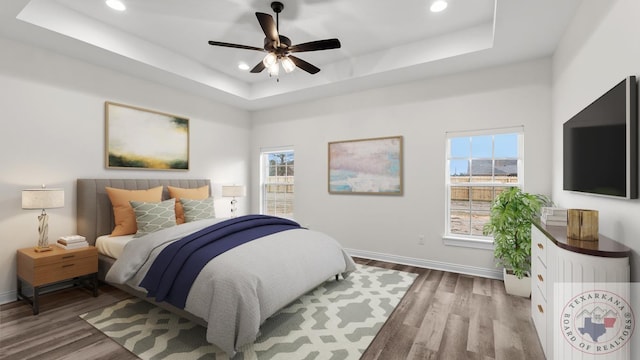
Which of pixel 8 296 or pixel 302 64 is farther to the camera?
pixel 302 64

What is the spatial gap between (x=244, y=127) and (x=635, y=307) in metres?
5.57

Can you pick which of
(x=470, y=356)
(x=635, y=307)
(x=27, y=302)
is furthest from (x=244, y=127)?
(x=635, y=307)

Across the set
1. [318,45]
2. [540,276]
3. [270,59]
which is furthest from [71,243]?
[540,276]

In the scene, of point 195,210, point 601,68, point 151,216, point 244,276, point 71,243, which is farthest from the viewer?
point 195,210

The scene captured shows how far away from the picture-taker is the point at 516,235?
2996mm

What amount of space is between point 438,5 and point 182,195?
397 cm

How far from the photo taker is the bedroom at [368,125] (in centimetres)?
222

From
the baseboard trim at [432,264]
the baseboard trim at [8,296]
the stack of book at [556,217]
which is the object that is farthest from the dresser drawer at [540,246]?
the baseboard trim at [8,296]

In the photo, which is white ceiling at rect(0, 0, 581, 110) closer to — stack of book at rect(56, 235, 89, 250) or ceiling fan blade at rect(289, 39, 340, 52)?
ceiling fan blade at rect(289, 39, 340, 52)

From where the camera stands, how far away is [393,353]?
2051 millimetres

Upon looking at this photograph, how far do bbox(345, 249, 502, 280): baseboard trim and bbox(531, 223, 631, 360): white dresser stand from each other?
1.37 metres

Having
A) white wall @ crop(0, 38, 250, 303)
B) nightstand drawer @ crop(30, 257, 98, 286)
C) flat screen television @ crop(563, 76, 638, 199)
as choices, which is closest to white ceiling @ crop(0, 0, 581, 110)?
white wall @ crop(0, 38, 250, 303)

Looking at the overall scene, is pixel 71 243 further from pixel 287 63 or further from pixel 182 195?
pixel 287 63

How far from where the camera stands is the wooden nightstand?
265 centimetres
